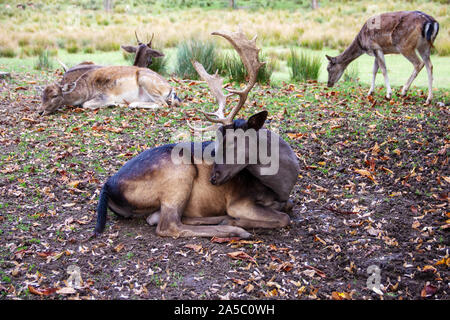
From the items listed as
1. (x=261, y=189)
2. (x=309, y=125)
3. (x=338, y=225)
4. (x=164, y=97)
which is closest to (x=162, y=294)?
(x=261, y=189)

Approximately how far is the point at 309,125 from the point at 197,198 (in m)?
2.92

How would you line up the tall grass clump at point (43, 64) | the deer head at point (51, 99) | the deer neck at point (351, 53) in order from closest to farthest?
the deer head at point (51, 99) → the deer neck at point (351, 53) → the tall grass clump at point (43, 64)

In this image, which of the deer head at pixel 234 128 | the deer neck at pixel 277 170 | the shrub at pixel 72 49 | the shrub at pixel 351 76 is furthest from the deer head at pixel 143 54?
the shrub at pixel 72 49

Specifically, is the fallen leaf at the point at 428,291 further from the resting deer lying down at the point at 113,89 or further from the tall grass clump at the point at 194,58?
the tall grass clump at the point at 194,58

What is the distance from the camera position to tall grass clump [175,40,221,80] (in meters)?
10.2

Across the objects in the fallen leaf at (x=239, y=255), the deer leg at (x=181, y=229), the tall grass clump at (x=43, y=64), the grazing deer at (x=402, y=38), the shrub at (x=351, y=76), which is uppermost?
the grazing deer at (x=402, y=38)

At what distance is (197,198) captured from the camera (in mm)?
4367

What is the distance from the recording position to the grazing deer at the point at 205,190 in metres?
4.18

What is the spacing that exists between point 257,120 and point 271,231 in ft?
3.33

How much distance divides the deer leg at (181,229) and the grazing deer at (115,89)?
409 centimetres

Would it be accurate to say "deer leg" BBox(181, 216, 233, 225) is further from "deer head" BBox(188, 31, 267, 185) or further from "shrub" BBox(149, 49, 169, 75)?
"shrub" BBox(149, 49, 169, 75)

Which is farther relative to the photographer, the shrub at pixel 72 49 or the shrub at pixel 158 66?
the shrub at pixel 72 49

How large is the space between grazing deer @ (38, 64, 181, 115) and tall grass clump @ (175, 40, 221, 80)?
1.86m
